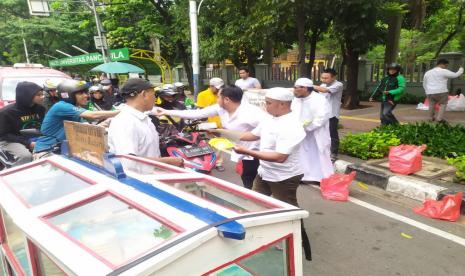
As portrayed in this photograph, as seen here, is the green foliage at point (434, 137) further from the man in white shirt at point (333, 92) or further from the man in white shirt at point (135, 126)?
the man in white shirt at point (135, 126)

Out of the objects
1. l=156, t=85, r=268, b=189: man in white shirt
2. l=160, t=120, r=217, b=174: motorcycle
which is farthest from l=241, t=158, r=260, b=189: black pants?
l=160, t=120, r=217, b=174: motorcycle

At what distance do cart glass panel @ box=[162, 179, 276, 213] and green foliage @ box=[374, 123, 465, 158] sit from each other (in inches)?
196

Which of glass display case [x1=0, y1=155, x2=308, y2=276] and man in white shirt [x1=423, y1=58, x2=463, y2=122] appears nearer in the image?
glass display case [x1=0, y1=155, x2=308, y2=276]

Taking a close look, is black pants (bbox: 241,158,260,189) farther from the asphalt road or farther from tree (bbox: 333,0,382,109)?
tree (bbox: 333,0,382,109)

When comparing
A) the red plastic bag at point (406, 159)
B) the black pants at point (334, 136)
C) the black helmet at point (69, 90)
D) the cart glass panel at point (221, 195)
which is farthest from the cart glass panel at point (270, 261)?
the black pants at point (334, 136)

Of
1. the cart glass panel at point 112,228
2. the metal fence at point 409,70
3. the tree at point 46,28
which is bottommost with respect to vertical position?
the metal fence at point 409,70

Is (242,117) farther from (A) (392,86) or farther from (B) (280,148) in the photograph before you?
(A) (392,86)

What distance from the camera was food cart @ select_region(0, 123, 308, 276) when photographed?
1.17 metres

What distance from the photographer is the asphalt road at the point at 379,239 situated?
10.2ft

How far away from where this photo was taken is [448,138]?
19.5 ft

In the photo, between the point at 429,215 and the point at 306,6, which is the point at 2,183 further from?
the point at 306,6

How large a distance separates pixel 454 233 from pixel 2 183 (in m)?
3.99

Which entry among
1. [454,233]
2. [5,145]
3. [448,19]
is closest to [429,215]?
[454,233]

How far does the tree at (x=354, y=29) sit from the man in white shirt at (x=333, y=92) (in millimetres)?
2959
